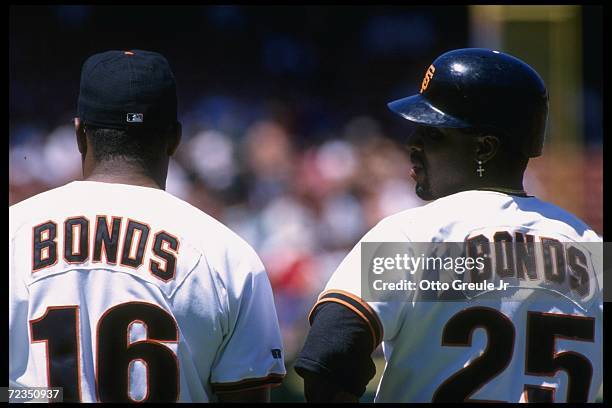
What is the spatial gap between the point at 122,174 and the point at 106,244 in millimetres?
207

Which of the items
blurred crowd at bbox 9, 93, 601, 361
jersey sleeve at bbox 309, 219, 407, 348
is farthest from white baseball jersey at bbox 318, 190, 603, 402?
blurred crowd at bbox 9, 93, 601, 361

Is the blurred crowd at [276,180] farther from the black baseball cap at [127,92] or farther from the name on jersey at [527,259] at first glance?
the name on jersey at [527,259]

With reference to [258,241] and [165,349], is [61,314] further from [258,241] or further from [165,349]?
[258,241]

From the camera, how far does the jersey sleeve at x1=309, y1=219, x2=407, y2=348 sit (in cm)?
254

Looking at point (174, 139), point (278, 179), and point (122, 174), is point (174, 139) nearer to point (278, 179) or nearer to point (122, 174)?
point (122, 174)

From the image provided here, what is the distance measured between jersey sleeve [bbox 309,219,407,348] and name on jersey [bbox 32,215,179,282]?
0.43 m

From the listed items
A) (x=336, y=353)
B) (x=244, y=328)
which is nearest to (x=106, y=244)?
(x=244, y=328)

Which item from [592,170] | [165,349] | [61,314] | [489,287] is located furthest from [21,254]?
[592,170]

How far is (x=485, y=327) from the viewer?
8.64ft

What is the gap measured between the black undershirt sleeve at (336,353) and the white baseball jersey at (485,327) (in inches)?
1.3

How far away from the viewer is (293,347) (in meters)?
7.90

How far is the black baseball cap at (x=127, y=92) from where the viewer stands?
9.10ft

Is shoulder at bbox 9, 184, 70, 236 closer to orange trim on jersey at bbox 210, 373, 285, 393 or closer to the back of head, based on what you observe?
the back of head

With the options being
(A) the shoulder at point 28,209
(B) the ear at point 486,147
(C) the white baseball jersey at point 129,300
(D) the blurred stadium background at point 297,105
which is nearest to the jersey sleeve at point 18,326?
(C) the white baseball jersey at point 129,300
